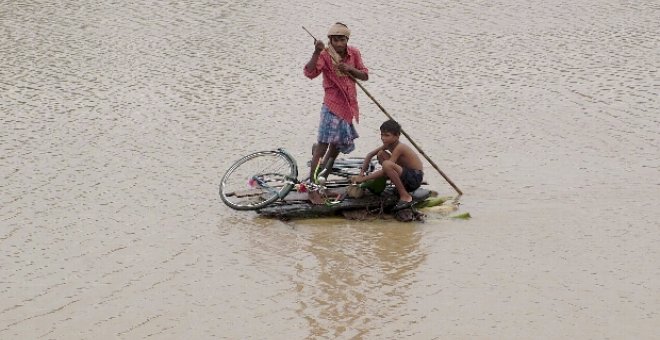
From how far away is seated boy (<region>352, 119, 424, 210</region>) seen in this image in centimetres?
877

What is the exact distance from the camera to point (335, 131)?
9.06 meters

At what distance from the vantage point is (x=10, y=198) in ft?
30.9

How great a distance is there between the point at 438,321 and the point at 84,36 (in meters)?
13.7

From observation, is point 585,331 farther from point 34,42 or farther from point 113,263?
point 34,42

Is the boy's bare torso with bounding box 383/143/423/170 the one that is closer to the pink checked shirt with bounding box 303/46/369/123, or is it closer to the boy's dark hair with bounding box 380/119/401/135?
the boy's dark hair with bounding box 380/119/401/135

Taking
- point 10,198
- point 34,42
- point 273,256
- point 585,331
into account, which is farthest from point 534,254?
point 34,42

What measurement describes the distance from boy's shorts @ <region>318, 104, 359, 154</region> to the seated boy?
12.0 inches

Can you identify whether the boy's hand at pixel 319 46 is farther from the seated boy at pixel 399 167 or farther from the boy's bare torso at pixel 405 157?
the boy's bare torso at pixel 405 157

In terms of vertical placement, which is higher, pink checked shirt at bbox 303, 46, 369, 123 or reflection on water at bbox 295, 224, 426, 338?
pink checked shirt at bbox 303, 46, 369, 123

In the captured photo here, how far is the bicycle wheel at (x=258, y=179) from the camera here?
9.01 m

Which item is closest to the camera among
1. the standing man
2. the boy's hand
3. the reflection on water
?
the reflection on water

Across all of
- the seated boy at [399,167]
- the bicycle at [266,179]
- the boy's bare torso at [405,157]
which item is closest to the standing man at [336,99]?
the bicycle at [266,179]

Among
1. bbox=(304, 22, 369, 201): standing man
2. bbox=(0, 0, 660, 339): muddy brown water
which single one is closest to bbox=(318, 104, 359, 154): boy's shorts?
bbox=(304, 22, 369, 201): standing man

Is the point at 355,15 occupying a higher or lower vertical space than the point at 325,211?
higher
